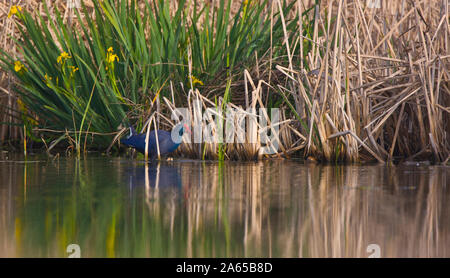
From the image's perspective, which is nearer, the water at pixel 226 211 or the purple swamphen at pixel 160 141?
the water at pixel 226 211

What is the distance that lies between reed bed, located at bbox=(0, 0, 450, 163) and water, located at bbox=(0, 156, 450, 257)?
52cm

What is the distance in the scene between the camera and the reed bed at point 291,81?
198 inches

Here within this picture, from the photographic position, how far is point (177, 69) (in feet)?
19.9

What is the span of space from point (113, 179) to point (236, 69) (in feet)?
7.33

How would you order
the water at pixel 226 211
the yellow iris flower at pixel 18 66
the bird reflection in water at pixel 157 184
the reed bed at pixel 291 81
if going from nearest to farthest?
the water at pixel 226 211 < the bird reflection in water at pixel 157 184 < the reed bed at pixel 291 81 < the yellow iris flower at pixel 18 66

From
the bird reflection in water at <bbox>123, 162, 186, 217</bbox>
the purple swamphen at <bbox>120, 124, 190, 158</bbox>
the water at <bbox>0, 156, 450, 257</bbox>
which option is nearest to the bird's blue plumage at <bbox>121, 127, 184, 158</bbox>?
the purple swamphen at <bbox>120, 124, 190, 158</bbox>

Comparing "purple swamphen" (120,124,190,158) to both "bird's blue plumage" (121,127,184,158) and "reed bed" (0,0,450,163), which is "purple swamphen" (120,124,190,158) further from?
"reed bed" (0,0,450,163)

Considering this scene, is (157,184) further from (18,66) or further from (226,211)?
(18,66)

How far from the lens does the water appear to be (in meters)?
2.27

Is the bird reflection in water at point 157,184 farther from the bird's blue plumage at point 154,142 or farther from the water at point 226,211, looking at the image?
the bird's blue plumage at point 154,142

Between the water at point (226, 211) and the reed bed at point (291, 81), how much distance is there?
524 millimetres

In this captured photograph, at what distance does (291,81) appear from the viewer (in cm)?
559

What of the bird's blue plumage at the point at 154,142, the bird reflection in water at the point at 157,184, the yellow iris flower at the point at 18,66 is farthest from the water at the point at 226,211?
the yellow iris flower at the point at 18,66

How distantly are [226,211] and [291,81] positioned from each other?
279 centimetres
